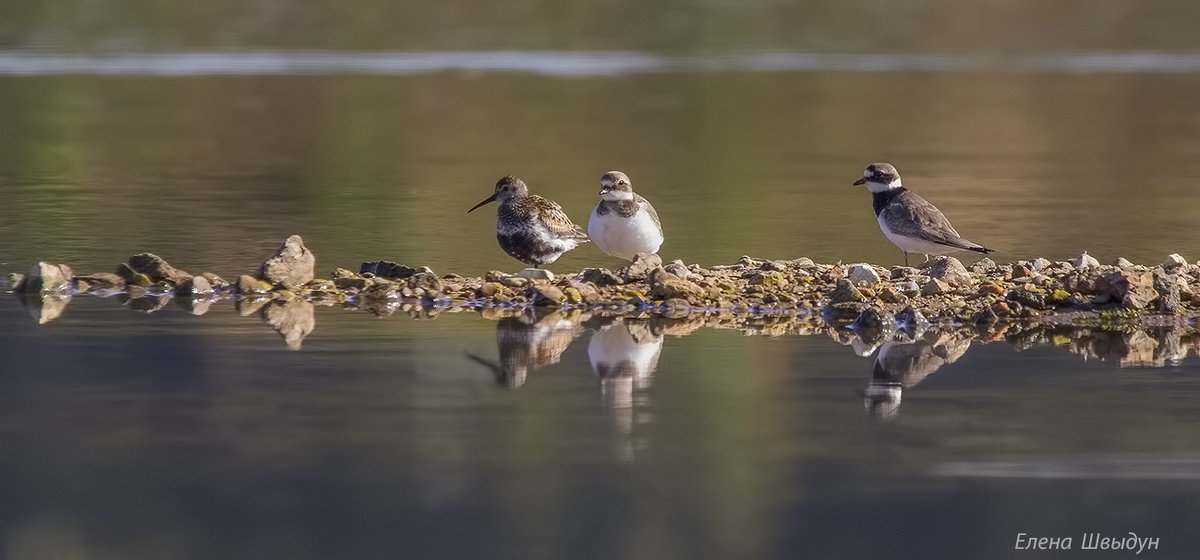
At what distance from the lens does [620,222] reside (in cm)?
1549

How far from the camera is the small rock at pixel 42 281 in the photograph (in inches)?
585

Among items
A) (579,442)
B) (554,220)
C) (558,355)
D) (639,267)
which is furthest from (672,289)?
(579,442)

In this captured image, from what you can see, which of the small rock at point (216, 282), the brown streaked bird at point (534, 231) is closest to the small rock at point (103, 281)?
the small rock at point (216, 282)

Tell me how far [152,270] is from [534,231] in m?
2.88

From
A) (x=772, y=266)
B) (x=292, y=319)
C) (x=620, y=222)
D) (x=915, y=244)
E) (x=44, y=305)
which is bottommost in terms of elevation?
(x=292, y=319)

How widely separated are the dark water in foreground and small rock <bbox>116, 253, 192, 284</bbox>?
1.60 meters

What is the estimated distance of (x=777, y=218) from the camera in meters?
20.6

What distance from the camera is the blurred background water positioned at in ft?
29.0

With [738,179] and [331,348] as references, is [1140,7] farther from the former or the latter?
[331,348]

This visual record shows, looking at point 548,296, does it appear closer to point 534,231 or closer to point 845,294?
point 534,231

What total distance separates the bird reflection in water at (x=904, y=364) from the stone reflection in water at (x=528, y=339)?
193 cm

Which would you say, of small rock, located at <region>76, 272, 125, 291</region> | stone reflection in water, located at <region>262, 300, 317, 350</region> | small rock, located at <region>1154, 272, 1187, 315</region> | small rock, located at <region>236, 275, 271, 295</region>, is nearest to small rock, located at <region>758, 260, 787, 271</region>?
small rock, located at <region>1154, 272, 1187, 315</region>

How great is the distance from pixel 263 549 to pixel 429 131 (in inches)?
962

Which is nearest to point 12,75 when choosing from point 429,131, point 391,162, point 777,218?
point 429,131
